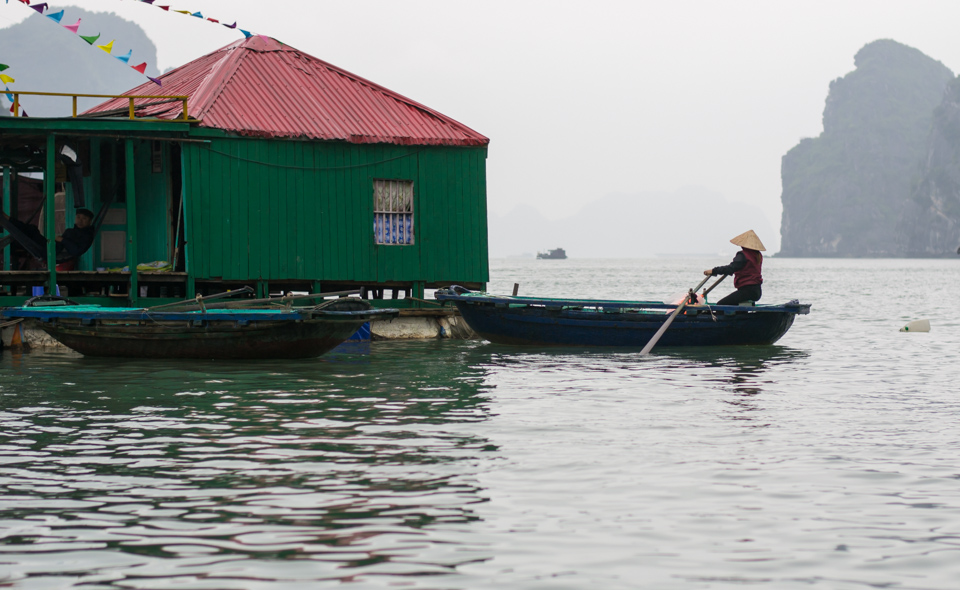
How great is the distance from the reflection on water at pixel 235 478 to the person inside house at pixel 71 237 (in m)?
5.13

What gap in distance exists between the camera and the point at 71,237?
1884 cm

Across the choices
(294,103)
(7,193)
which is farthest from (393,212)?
(7,193)

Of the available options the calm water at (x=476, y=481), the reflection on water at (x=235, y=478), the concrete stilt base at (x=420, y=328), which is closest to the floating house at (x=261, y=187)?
the concrete stilt base at (x=420, y=328)

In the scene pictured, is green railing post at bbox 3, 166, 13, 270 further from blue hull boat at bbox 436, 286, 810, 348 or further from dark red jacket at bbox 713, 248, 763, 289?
dark red jacket at bbox 713, 248, 763, 289

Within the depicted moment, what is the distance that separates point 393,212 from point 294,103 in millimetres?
2962

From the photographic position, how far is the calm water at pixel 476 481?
5.95m

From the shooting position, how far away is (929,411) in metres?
12.0

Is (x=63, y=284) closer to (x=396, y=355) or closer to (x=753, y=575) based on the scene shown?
(x=396, y=355)

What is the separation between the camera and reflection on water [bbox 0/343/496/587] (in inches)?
238

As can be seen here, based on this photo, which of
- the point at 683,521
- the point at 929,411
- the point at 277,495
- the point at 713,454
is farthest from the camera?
the point at 929,411

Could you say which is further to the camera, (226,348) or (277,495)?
(226,348)

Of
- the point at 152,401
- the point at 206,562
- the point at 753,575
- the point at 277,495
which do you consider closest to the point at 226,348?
the point at 152,401

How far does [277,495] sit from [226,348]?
31.5 ft

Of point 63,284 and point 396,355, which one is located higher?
point 63,284
